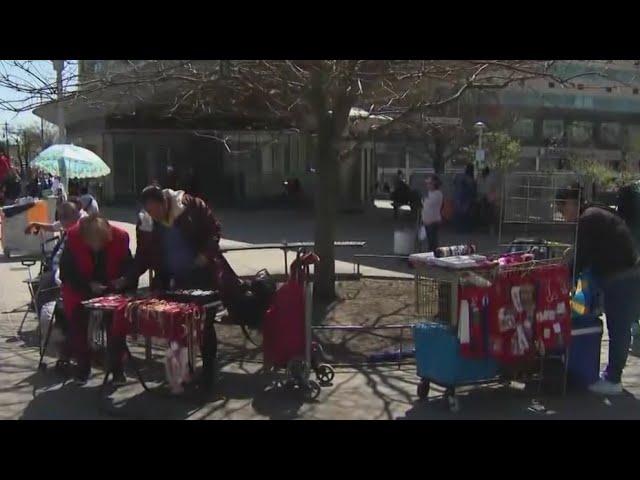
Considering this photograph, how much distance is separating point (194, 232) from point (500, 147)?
94.9 ft

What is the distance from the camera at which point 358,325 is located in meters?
7.47

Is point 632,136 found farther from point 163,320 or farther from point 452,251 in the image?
point 163,320

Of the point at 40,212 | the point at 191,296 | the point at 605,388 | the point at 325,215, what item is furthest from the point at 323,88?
the point at 40,212

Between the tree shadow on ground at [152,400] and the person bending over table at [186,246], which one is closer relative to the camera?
the tree shadow on ground at [152,400]

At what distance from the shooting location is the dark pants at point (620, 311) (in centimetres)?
532

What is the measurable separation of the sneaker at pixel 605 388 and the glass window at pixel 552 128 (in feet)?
127

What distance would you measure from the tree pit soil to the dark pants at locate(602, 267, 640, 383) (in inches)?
59.5

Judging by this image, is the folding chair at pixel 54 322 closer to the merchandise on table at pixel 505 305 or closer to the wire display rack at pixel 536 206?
the merchandise on table at pixel 505 305

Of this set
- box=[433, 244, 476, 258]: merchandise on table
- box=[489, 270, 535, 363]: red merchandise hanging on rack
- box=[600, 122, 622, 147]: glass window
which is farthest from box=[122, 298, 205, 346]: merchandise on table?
box=[600, 122, 622, 147]: glass window

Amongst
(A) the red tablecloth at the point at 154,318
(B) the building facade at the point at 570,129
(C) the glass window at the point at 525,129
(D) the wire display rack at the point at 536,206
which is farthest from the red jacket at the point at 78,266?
(C) the glass window at the point at 525,129

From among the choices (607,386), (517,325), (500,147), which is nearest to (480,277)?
(517,325)

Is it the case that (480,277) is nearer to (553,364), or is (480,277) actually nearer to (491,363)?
(491,363)

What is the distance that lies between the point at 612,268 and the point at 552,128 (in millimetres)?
39585
